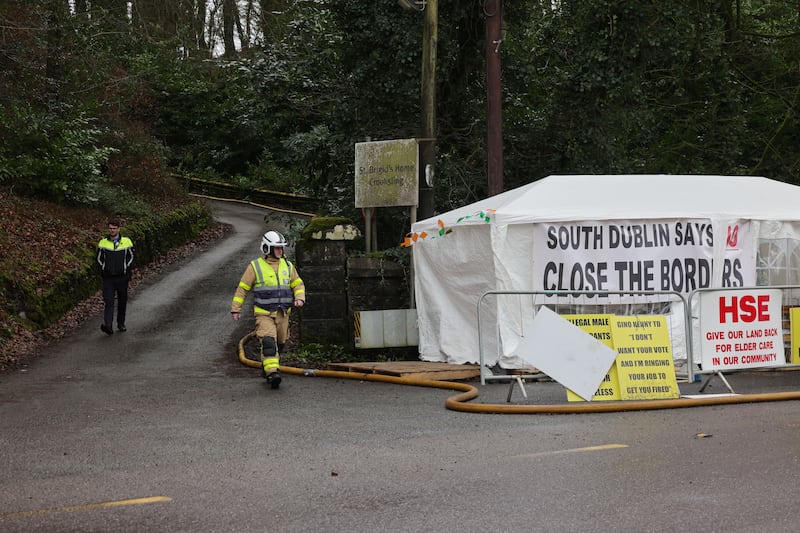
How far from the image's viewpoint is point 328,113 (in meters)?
21.4

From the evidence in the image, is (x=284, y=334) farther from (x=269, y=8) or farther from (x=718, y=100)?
(x=269, y=8)

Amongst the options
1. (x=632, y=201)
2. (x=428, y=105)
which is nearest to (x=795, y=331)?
(x=632, y=201)

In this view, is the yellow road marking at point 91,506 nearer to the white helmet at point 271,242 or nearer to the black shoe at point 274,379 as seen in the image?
the black shoe at point 274,379

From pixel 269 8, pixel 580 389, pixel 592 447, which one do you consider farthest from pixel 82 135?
pixel 592 447

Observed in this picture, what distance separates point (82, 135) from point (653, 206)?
1618 centimetres

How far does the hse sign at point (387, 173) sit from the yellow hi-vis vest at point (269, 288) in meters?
3.70

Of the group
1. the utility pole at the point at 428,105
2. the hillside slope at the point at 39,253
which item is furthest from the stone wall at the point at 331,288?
the hillside slope at the point at 39,253

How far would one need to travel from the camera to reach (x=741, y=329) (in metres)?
11.6

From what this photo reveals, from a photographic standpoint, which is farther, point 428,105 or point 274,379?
point 428,105

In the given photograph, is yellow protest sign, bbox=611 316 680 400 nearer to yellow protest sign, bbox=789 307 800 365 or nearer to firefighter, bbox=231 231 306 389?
yellow protest sign, bbox=789 307 800 365

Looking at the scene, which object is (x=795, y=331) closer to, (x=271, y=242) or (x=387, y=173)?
(x=271, y=242)

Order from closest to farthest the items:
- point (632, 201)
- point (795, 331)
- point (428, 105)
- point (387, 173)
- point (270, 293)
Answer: point (795, 331)
point (270, 293)
point (632, 201)
point (428, 105)
point (387, 173)

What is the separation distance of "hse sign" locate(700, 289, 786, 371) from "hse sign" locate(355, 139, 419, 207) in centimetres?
559

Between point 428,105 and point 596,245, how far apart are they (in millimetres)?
3691
